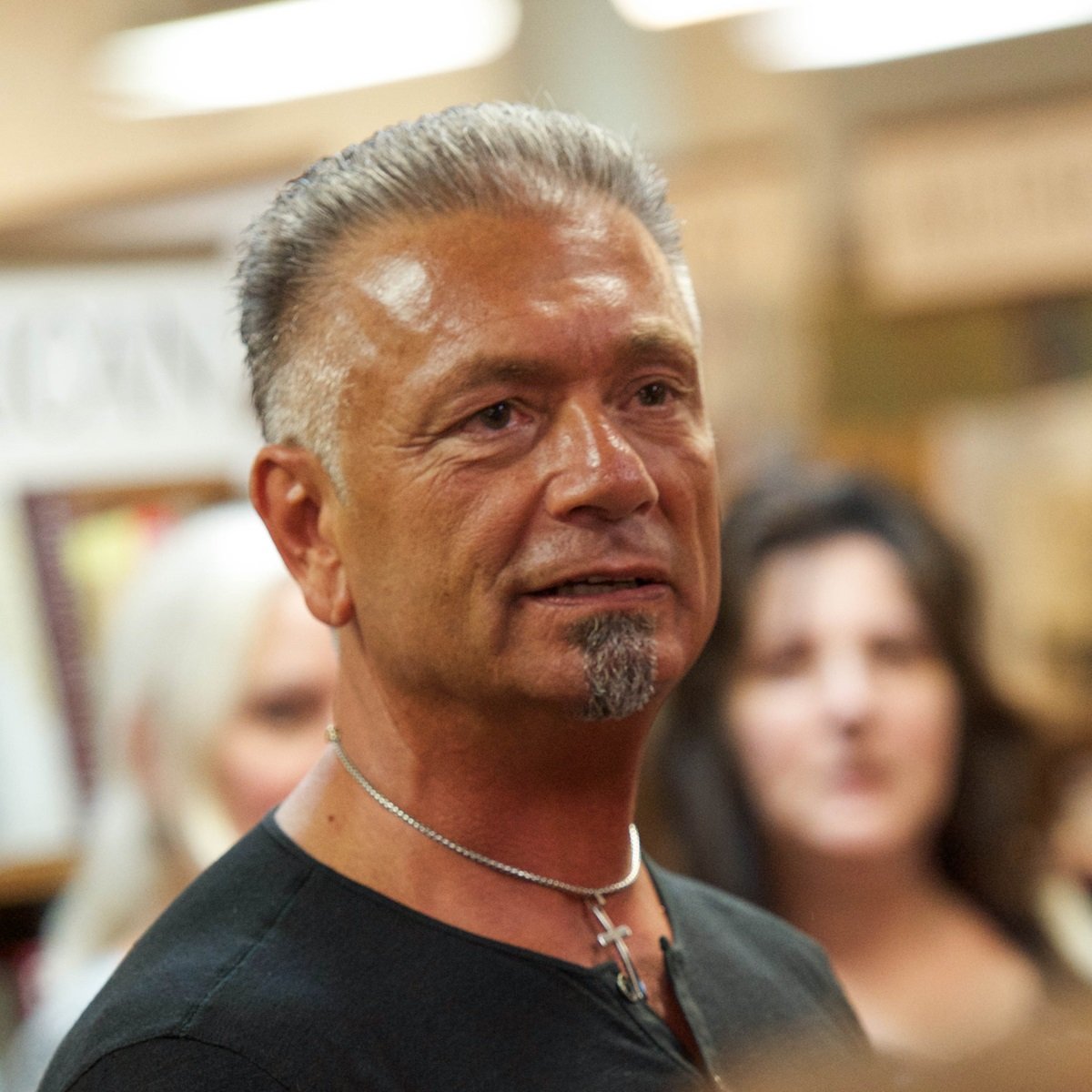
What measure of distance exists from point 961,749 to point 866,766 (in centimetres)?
20

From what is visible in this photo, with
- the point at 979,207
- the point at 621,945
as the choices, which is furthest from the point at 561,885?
the point at 979,207

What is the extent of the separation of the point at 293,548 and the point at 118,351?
2566 mm

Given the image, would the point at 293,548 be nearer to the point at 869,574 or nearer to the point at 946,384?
the point at 869,574

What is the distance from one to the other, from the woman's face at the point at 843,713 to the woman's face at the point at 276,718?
2.40ft

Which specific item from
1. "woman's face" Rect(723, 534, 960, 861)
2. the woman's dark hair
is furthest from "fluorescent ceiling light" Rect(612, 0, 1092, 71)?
"woman's face" Rect(723, 534, 960, 861)

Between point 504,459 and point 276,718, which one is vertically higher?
point 504,459

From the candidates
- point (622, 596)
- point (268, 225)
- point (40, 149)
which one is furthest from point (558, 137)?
point (40, 149)

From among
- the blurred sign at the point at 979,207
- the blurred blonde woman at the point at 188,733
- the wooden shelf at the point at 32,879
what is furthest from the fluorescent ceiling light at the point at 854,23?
the wooden shelf at the point at 32,879

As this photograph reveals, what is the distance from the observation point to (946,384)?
4289 mm

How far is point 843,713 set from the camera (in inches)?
110

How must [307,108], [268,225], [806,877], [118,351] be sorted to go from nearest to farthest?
[268,225]
[806,877]
[118,351]
[307,108]

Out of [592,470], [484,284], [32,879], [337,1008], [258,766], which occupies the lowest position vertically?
[32,879]

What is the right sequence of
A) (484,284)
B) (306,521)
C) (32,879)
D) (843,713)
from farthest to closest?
(32,879)
(843,713)
(306,521)
(484,284)

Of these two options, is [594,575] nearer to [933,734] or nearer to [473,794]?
[473,794]
